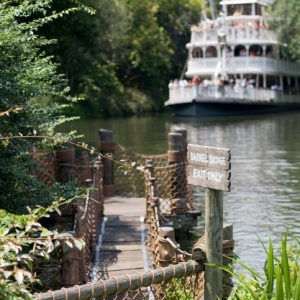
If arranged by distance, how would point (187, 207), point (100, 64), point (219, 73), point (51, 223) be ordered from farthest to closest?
point (100, 64), point (219, 73), point (187, 207), point (51, 223)

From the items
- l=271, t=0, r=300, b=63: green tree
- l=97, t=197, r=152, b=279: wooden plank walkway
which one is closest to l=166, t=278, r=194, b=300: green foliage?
l=97, t=197, r=152, b=279: wooden plank walkway

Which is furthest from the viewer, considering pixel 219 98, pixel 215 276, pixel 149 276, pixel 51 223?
pixel 219 98

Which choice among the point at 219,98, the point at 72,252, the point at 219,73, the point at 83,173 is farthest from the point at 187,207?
the point at 219,73

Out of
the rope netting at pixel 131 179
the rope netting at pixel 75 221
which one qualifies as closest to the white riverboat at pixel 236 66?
the rope netting at pixel 131 179

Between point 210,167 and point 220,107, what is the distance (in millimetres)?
41799

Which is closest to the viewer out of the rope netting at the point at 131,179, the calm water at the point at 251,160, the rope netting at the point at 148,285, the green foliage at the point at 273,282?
the rope netting at the point at 148,285

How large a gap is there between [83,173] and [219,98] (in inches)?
1299

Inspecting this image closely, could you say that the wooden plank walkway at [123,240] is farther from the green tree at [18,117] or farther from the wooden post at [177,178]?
the green tree at [18,117]

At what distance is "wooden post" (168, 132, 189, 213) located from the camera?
12.9m

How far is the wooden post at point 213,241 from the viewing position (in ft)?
18.7

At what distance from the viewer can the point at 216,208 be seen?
5.75 meters

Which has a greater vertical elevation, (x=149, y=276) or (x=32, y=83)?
(x=32, y=83)

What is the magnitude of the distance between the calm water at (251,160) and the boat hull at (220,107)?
3.53 ft

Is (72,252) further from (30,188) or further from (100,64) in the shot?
(100,64)
